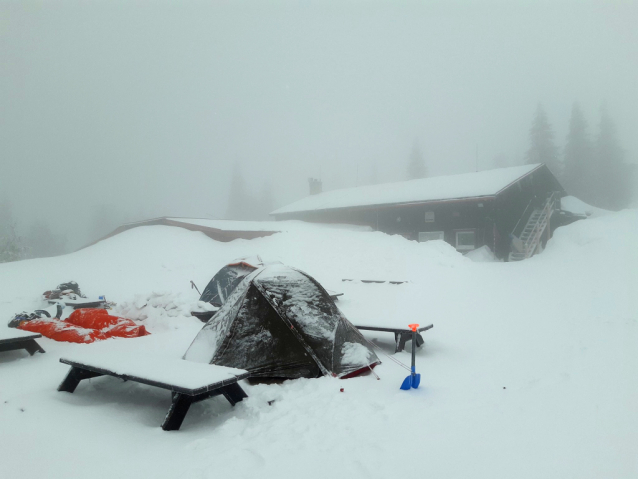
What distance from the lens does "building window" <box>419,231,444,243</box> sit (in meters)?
22.2

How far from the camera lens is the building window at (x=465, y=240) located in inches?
827

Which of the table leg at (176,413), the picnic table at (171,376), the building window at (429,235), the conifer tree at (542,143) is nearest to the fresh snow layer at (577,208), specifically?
the conifer tree at (542,143)

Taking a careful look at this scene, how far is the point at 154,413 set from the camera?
387 centimetres

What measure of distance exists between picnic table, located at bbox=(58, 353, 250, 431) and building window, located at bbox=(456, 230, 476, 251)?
1946 centimetres

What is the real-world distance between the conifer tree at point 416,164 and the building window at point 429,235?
29.1 metres

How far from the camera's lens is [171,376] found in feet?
11.9

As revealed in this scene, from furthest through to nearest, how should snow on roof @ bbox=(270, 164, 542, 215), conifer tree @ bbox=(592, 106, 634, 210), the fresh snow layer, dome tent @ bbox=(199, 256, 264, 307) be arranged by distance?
conifer tree @ bbox=(592, 106, 634, 210) < the fresh snow layer < snow on roof @ bbox=(270, 164, 542, 215) < dome tent @ bbox=(199, 256, 264, 307)

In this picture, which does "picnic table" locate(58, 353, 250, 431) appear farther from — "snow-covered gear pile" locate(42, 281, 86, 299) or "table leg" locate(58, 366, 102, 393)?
"snow-covered gear pile" locate(42, 281, 86, 299)

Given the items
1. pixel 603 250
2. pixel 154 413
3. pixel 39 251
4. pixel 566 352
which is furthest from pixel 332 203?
pixel 39 251

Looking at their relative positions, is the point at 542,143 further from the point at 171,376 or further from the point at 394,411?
the point at 171,376

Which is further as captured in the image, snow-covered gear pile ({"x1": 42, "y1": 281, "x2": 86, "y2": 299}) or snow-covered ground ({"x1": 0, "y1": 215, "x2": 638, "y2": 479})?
snow-covered gear pile ({"x1": 42, "y1": 281, "x2": 86, "y2": 299})

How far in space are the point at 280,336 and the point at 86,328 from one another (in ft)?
15.2

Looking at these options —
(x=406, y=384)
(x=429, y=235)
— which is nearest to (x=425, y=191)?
(x=429, y=235)

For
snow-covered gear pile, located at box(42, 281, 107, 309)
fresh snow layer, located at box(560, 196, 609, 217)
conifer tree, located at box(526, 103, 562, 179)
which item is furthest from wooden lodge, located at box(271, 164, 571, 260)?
snow-covered gear pile, located at box(42, 281, 107, 309)
